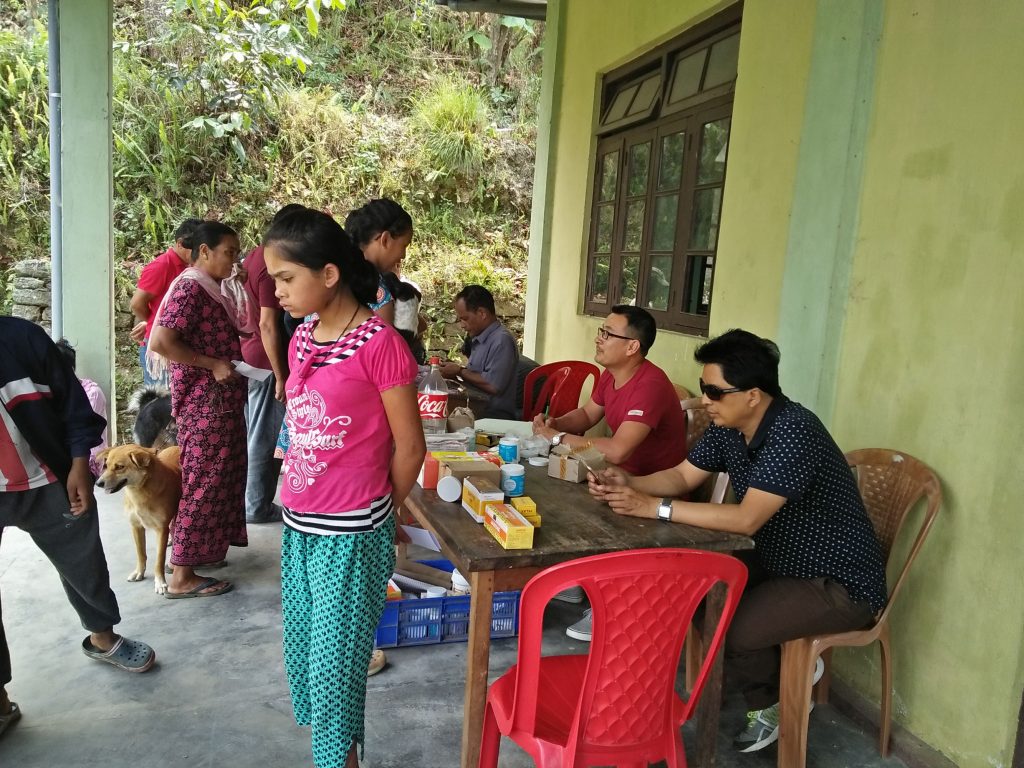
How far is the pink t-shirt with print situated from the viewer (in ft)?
5.66

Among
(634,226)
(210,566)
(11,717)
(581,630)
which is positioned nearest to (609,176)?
(634,226)

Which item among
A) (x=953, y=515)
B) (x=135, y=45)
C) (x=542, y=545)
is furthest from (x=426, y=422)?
(x=135, y=45)

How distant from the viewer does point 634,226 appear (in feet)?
16.5

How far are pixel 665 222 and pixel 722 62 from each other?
3.20 feet

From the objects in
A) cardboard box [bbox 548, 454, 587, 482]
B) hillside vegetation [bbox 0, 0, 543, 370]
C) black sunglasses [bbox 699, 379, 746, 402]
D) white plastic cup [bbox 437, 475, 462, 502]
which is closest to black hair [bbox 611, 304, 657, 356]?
cardboard box [bbox 548, 454, 587, 482]

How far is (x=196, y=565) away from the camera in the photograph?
3523 millimetres

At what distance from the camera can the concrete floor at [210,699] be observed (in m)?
2.31

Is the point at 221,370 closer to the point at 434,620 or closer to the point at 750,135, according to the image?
the point at 434,620

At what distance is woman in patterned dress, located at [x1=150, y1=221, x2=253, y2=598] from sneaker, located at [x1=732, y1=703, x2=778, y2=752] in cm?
237

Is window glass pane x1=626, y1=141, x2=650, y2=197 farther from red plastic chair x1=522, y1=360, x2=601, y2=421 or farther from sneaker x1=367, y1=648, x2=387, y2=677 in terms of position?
sneaker x1=367, y1=648, x2=387, y2=677

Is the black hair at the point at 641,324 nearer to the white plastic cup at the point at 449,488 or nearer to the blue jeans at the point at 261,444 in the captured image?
the white plastic cup at the point at 449,488

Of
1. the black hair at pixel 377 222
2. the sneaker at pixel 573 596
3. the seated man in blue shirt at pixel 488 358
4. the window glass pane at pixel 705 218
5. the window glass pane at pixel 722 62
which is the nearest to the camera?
the black hair at pixel 377 222

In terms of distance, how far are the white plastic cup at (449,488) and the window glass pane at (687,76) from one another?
3.16 metres

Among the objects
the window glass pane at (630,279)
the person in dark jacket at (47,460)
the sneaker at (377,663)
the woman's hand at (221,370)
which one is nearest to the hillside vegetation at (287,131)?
the window glass pane at (630,279)
